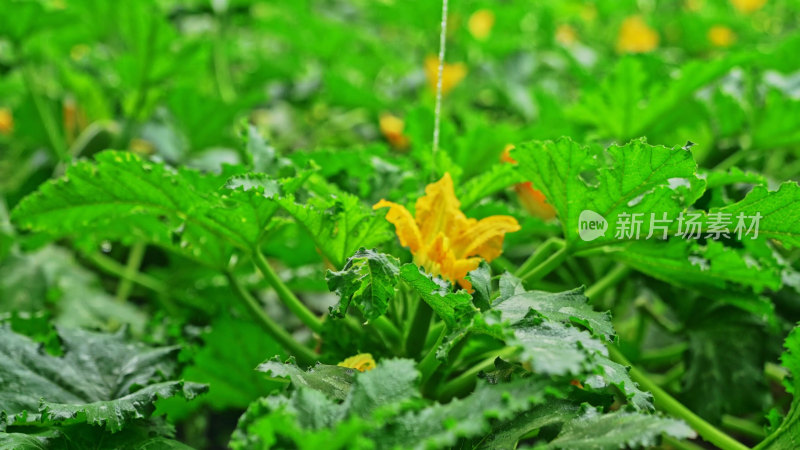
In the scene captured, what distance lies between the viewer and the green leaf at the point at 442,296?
664 mm

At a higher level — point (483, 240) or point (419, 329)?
point (483, 240)

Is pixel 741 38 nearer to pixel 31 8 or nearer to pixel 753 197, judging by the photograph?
pixel 753 197

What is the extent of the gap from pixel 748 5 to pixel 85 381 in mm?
2380

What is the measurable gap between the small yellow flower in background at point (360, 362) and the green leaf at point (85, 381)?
15 cm

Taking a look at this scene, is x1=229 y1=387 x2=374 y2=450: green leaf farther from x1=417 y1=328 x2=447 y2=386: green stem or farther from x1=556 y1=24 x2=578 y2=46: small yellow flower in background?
x1=556 y1=24 x2=578 y2=46: small yellow flower in background

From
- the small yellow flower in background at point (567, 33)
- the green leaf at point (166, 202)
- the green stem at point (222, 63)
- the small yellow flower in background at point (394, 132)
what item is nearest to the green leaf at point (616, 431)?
the green leaf at point (166, 202)

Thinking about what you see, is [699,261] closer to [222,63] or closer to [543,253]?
[543,253]

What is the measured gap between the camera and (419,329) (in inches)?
32.0

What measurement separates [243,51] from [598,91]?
1237 millimetres

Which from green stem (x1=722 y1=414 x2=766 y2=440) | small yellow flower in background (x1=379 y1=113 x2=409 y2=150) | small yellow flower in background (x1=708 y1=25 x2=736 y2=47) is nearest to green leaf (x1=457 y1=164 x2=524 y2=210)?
green stem (x1=722 y1=414 x2=766 y2=440)

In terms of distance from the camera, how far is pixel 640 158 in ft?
2.44

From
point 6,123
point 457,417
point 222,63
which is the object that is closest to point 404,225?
point 457,417

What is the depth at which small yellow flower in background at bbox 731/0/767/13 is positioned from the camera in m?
2.46

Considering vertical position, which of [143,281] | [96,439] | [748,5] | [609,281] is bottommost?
[143,281]
